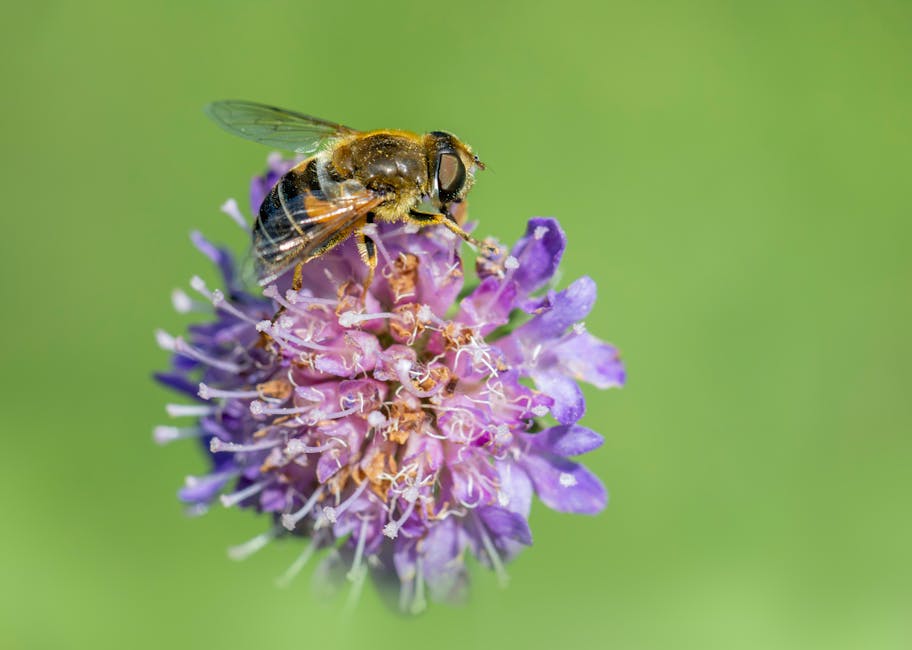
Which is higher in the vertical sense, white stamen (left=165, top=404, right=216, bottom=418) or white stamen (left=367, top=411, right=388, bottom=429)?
white stamen (left=367, top=411, right=388, bottom=429)

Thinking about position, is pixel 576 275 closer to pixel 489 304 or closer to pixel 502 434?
pixel 489 304

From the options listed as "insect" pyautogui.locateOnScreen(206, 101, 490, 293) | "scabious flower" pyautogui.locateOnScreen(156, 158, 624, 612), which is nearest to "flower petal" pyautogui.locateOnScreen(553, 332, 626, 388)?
"scabious flower" pyautogui.locateOnScreen(156, 158, 624, 612)

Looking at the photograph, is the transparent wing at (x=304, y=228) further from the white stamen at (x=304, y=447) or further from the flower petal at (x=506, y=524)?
the flower petal at (x=506, y=524)

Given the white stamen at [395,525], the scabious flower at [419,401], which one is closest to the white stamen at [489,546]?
the scabious flower at [419,401]

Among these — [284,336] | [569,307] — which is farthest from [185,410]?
[569,307]

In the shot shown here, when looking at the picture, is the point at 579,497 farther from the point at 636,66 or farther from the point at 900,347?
the point at 636,66

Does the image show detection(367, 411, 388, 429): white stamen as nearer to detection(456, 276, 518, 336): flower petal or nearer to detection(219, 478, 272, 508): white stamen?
detection(456, 276, 518, 336): flower petal
